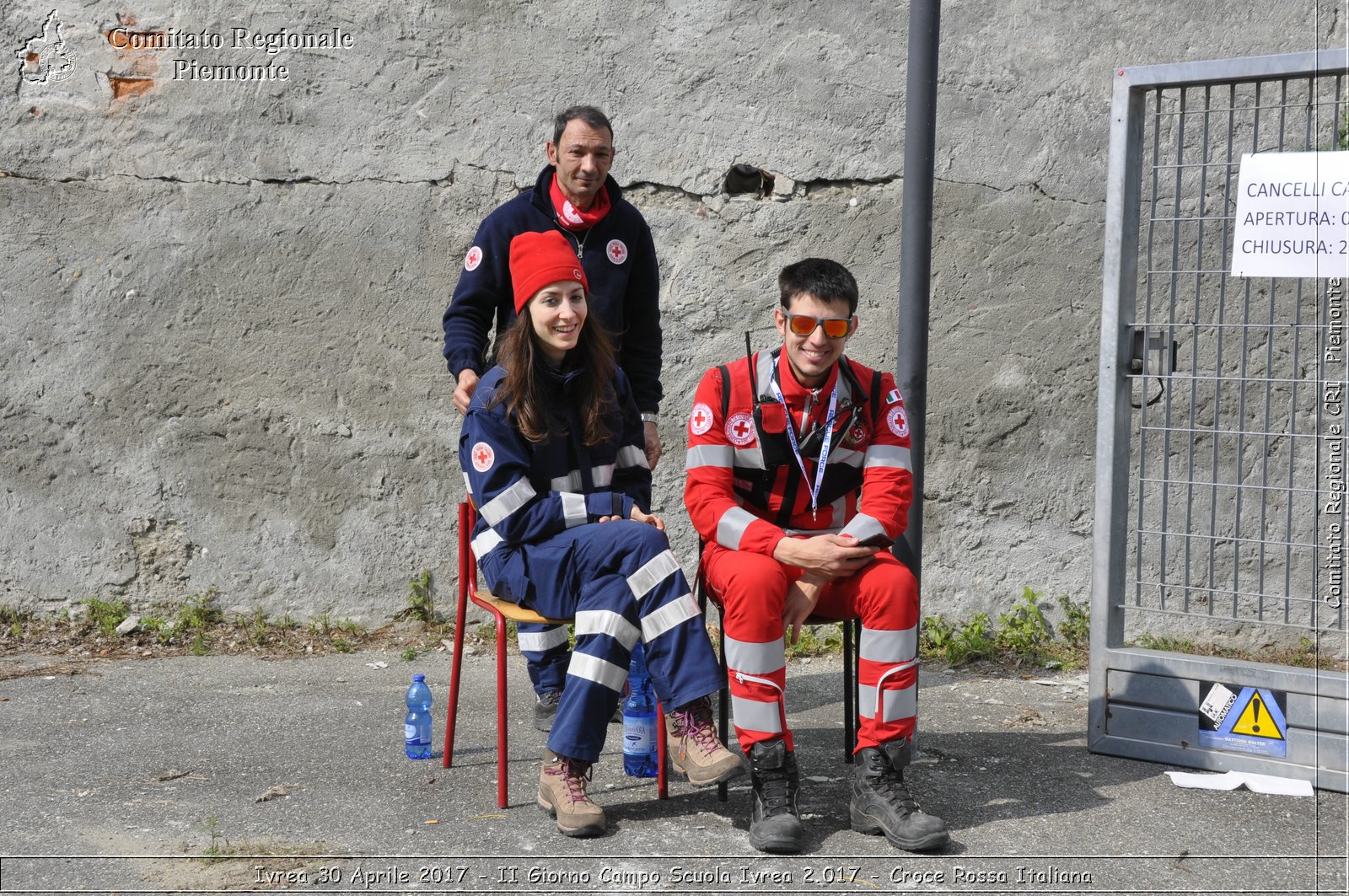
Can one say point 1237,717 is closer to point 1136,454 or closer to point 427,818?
point 1136,454

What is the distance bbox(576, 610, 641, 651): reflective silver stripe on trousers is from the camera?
10.9ft

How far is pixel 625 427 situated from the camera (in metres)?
3.80

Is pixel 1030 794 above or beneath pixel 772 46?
beneath

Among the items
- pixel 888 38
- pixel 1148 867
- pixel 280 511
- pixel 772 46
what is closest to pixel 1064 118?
pixel 888 38

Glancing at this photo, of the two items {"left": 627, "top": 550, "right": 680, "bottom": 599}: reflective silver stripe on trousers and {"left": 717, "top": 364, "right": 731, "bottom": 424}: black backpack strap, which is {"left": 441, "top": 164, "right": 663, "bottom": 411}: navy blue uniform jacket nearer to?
{"left": 717, "top": 364, "right": 731, "bottom": 424}: black backpack strap

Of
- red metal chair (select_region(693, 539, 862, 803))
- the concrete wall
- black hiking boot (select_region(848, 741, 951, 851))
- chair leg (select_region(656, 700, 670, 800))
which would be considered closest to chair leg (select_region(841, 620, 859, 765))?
red metal chair (select_region(693, 539, 862, 803))

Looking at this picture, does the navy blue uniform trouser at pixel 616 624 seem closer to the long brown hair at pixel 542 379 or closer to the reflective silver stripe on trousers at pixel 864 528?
the long brown hair at pixel 542 379

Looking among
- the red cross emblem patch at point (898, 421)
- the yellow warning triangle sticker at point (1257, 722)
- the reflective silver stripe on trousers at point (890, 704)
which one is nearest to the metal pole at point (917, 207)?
the red cross emblem patch at point (898, 421)

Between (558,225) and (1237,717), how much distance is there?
2.76 metres

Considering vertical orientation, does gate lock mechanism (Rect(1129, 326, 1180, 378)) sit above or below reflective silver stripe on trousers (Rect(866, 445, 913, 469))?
above

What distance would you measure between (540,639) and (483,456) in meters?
0.87

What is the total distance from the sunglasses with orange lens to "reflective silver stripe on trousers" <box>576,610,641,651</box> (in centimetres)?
100

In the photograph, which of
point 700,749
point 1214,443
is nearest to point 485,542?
point 700,749

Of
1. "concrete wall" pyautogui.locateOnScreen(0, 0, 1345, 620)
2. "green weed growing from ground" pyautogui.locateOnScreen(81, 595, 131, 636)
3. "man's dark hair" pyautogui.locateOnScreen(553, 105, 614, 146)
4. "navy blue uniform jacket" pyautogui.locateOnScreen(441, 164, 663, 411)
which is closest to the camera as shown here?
"man's dark hair" pyautogui.locateOnScreen(553, 105, 614, 146)
